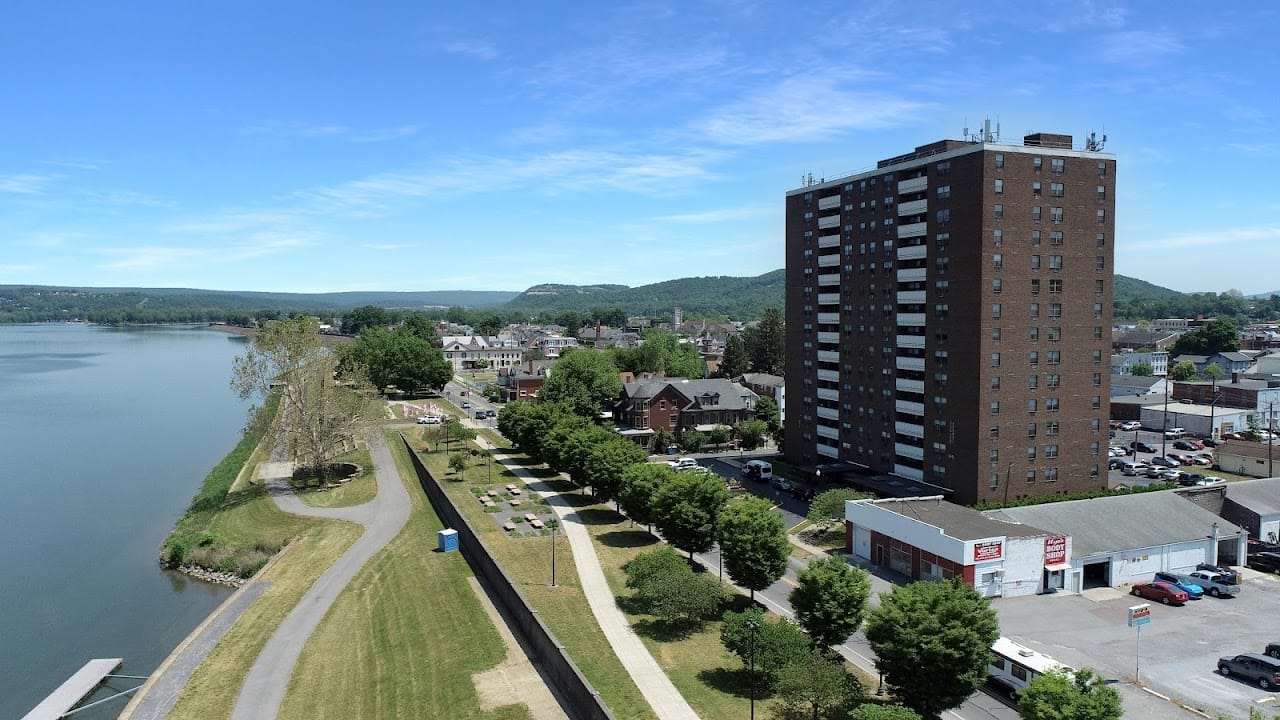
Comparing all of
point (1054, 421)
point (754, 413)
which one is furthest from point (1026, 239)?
point (754, 413)

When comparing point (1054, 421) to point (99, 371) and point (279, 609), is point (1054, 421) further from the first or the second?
point (99, 371)

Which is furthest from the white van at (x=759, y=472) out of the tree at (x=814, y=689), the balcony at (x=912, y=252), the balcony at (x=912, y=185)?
the tree at (x=814, y=689)

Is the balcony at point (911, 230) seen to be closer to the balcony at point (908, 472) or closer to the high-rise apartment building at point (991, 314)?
the high-rise apartment building at point (991, 314)

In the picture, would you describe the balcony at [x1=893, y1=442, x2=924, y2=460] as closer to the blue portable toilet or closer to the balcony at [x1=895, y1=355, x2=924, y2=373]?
the balcony at [x1=895, y1=355, x2=924, y2=373]

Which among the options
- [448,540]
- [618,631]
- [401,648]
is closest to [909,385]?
[618,631]

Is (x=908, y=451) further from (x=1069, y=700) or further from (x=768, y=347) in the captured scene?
(x=768, y=347)
